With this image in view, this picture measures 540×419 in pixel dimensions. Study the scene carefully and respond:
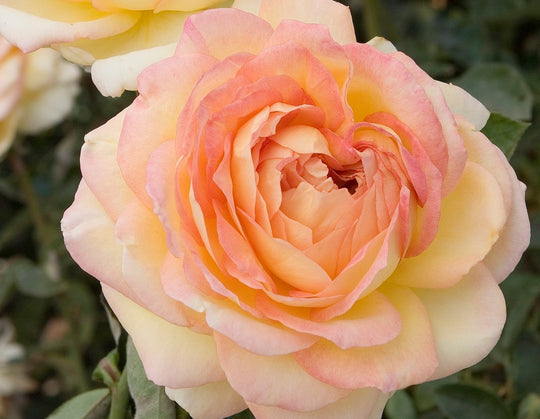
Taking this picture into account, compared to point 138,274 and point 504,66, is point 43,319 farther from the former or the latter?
point 138,274

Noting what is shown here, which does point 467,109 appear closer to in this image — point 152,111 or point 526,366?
Result: point 152,111

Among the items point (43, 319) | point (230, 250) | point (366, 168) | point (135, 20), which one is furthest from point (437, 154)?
point (43, 319)

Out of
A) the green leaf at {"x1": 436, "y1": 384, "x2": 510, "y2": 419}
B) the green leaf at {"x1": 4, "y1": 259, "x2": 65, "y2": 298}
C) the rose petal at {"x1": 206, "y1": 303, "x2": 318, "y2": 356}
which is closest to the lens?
the rose petal at {"x1": 206, "y1": 303, "x2": 318, "y2": 356}

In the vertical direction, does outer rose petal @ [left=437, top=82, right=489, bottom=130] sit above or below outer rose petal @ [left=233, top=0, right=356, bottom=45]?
below

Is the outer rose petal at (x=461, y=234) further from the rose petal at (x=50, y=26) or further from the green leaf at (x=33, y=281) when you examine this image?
the green leaf at (x=33, y=281)

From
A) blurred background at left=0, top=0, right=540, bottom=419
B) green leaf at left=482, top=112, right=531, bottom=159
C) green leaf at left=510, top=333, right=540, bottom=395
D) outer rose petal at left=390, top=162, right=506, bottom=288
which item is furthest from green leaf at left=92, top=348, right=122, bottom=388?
green leaf at left=510, top=333, right=540, bottom=395

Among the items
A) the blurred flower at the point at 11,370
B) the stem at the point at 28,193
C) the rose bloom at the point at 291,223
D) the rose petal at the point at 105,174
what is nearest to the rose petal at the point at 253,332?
the rose bloom at the point at 291,223

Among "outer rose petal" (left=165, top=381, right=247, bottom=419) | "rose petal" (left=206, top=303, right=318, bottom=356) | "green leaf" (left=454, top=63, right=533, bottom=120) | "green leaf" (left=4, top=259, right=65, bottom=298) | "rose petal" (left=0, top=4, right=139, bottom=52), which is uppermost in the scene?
"rose petal" (left=0, top=4, right=139, bottom=52)

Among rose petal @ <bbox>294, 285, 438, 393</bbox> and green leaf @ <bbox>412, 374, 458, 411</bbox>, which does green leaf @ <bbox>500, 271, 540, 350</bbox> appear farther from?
rose petal @ <bbox>294, 285, 438, 393</bbox>
